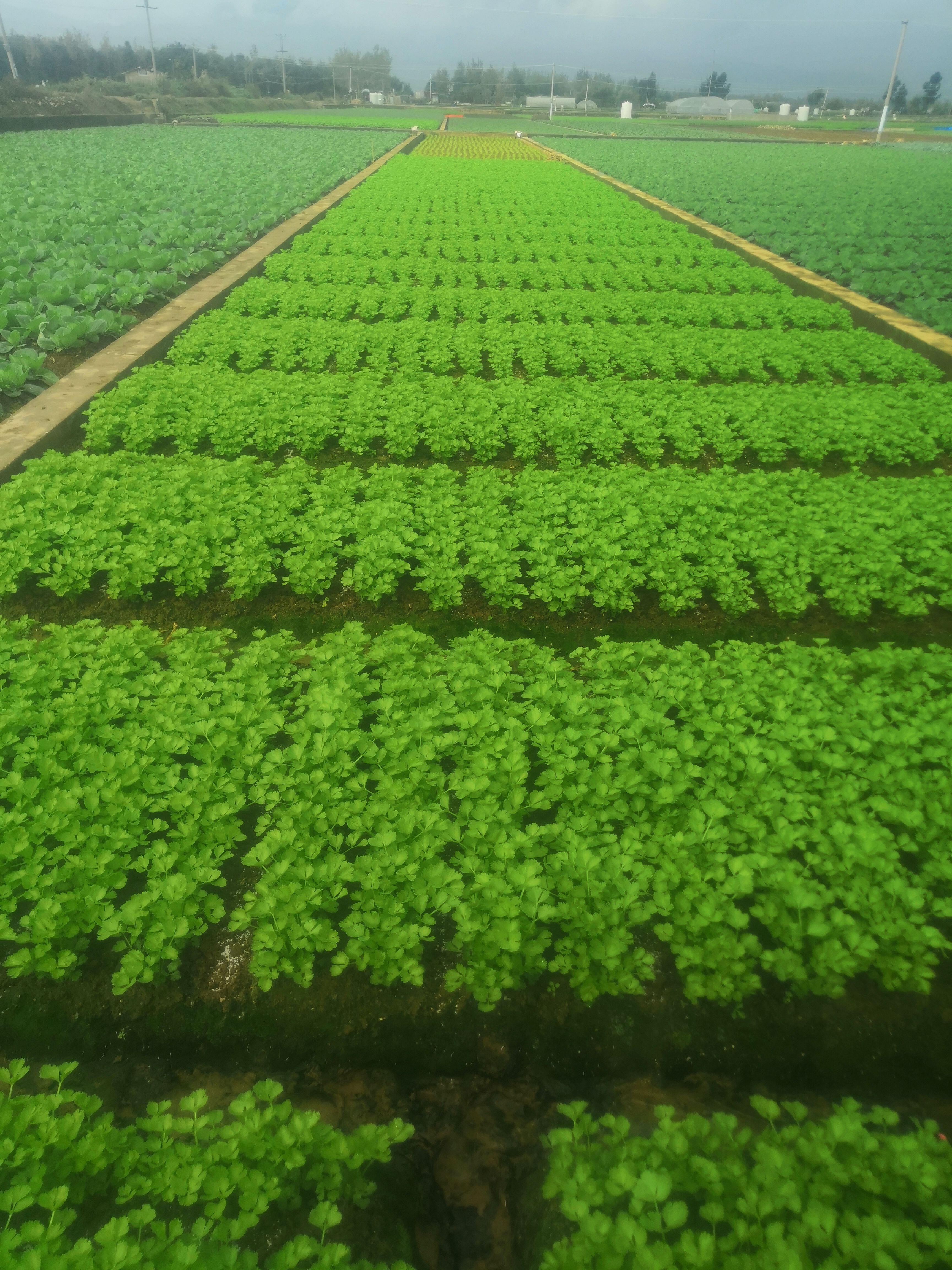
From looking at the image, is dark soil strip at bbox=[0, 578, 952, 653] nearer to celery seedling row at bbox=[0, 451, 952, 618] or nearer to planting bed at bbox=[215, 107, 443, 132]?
celery seedling row at bbox=[0, 451, 952, 618]

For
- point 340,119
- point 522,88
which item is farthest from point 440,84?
point 340,119

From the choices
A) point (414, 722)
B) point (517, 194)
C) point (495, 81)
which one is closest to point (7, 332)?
point (414, 722)

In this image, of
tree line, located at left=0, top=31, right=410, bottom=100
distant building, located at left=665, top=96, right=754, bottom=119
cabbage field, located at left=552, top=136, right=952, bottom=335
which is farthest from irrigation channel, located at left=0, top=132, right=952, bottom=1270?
distant building, located at left=665, top=96, right=754, bottom=119

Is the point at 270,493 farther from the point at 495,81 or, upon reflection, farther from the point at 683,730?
the point at 495,81

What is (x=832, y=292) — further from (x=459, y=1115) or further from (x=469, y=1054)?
(x=459, y=1115)

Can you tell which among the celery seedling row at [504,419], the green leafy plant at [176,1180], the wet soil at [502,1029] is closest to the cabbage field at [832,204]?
the celery seedling row at [504,419]

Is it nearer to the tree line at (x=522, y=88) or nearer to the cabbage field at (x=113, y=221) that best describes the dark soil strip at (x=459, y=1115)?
the cabbage field at (x=113, y=221)
